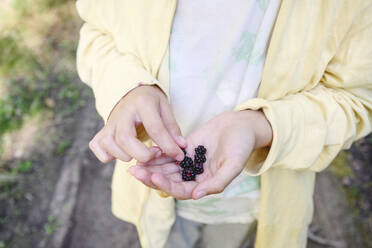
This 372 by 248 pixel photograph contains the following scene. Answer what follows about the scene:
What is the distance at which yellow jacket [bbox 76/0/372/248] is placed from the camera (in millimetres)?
1127

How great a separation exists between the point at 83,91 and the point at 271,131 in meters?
2.81

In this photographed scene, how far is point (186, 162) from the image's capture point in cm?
111

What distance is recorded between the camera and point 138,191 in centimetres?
155

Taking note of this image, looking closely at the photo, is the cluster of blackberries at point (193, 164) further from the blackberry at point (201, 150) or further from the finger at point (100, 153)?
the finger at point (100, 153)

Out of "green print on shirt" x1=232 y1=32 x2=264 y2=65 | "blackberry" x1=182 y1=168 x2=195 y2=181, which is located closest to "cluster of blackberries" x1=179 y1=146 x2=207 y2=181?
"blackberry" x1=182 y1=168 x2=195 y2=181

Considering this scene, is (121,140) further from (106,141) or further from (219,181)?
(219,181)

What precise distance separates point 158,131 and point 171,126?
0.29 ft

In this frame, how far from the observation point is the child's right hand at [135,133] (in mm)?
994

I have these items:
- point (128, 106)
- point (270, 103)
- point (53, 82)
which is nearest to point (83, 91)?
point (53, 82)

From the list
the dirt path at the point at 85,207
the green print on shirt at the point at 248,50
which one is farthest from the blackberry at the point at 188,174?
the dirt path at the point at 85,207

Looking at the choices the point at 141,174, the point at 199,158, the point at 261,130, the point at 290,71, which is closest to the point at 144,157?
the point at 141,174

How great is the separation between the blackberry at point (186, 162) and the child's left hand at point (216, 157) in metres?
0.03

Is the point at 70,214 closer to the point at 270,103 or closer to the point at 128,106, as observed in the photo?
the point at 128,106

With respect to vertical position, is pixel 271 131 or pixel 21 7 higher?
pixel 271 131
